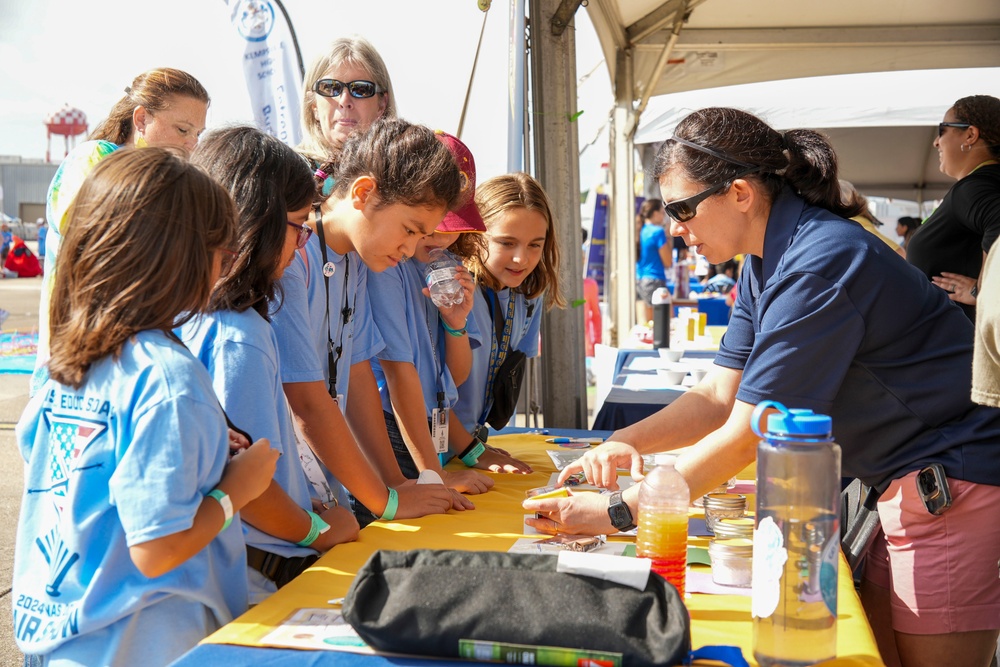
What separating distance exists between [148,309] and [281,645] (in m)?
0.49

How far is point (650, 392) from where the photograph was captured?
3457mm

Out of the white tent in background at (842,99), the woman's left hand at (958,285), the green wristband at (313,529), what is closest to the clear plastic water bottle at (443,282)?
the green wristband at (313,529)

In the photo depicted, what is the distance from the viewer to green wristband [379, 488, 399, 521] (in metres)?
1.87

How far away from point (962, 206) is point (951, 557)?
2.51 metres

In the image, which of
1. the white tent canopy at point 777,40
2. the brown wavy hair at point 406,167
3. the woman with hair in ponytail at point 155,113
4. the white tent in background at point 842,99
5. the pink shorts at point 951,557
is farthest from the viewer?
the white tent in background at point 842,99

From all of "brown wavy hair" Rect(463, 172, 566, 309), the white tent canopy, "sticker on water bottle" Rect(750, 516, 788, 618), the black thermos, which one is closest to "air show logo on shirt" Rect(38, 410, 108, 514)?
"sticker on water bottle" Rect(750, 516, 788, 618)

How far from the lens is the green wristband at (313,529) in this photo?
5.26ft

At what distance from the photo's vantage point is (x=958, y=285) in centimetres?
376

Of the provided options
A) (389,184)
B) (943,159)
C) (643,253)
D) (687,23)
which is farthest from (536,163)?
(643,253)

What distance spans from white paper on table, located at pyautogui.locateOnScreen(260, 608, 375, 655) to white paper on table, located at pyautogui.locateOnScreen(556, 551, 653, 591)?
28 centimetres

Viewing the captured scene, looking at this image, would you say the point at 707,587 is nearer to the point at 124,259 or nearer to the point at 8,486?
the point at 124,259

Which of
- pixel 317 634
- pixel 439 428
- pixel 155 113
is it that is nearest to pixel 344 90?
pixel 155 113

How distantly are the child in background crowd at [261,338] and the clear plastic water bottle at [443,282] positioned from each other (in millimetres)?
654

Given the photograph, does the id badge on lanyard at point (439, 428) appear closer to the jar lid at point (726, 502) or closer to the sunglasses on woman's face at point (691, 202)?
the jar lid at point (726, 502)
